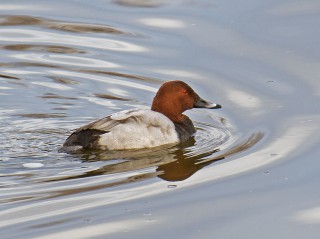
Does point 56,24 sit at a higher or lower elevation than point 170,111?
higher

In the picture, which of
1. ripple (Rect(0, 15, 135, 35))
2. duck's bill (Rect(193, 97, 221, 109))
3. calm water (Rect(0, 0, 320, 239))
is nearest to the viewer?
calm water (Rect(0, 0, 320, 239))

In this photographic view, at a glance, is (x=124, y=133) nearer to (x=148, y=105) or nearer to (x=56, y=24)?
A: (x=148, y=105)

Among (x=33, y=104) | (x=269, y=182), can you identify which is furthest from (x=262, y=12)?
(x=269, y=182)

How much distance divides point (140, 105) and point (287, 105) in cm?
147

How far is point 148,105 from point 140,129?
125 centimetres

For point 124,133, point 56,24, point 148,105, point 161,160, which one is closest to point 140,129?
point 124,133

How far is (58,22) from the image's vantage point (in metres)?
13.5

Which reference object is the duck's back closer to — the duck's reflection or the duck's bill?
the duck's reflection

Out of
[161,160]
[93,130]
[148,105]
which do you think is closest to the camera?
[161,160]

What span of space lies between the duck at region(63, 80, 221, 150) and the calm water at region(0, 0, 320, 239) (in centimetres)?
13

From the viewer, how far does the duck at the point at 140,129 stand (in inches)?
356

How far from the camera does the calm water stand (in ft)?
23.2

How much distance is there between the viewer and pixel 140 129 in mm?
9211

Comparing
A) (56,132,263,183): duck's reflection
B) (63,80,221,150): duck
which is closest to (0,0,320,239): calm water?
(56,132,263,183): duck's reflection
